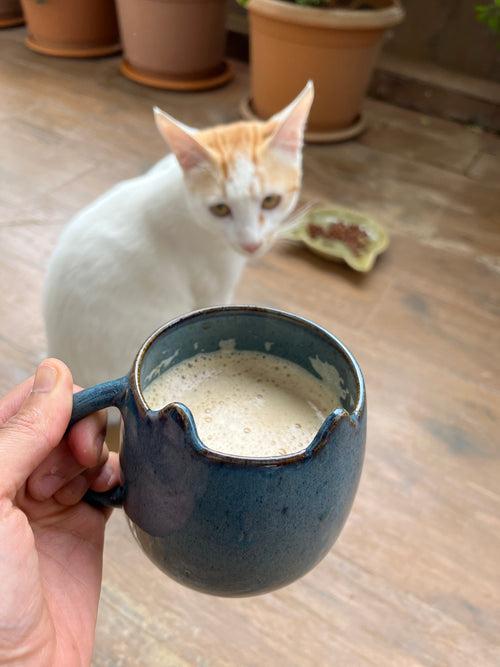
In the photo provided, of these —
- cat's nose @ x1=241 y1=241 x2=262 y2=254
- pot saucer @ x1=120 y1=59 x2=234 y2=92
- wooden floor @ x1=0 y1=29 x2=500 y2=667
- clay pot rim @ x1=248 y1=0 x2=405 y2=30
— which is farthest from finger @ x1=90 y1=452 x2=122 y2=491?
pot saucer @ x1=120 y1=59 x2=234 y2=92

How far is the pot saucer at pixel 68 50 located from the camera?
2172 mm

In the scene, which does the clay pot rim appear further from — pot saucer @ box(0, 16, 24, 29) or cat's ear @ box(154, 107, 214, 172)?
pot saucer @ box(0, 16, 24, 29)

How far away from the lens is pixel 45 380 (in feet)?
1.57

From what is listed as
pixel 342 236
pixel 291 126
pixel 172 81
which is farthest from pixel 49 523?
pixel 172 81

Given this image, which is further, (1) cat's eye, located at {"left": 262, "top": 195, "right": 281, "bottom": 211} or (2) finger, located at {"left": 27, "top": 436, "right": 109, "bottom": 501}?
(1) cat's eye, located at {"left": 262, "top": 195, "right": 281, "bottom": 211}

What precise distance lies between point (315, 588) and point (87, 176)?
3.83 feet

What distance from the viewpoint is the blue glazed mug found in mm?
343

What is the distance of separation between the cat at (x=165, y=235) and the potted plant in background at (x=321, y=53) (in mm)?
846

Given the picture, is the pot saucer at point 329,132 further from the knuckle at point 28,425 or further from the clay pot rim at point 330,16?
the knuckle at point 28,425

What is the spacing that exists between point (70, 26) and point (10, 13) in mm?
449

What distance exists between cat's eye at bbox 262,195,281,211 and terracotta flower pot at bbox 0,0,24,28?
2.08 m

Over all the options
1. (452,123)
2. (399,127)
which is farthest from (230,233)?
(452,123)

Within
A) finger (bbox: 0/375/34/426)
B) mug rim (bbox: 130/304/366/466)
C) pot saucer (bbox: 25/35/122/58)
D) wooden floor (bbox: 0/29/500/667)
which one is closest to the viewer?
mug rim (bbox: 130/304/366/466)

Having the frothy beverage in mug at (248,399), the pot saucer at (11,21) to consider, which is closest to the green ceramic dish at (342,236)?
the frothy beverage in mug at (248,399)
